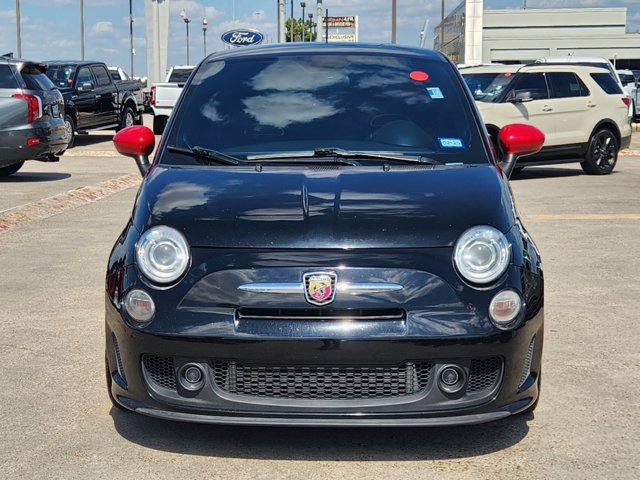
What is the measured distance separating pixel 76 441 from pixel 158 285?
812mm

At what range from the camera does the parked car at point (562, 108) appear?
1627cm

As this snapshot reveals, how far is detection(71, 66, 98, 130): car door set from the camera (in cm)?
2336

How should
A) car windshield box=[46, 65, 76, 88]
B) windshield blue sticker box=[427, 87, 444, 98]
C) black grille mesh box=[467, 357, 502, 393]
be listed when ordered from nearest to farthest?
black grille mesh box=[467, 357, 502, 393]
windshield blue sticker box=[427, 87, 444, 98]
car windshield box=[46, 65, 76, 88]

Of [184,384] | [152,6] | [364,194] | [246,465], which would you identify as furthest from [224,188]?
[152,6]

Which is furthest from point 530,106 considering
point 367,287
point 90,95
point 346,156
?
point 367,287

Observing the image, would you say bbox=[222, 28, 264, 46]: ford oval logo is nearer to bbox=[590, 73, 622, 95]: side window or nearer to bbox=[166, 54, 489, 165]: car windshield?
bbox=[590, 73, 622, 95]: side window

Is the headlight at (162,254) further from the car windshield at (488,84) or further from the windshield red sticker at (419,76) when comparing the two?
the car windshield at (488,84)

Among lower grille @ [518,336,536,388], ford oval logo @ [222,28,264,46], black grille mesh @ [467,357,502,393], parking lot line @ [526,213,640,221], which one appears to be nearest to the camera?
black grille mesh @ [467,357,502,393]

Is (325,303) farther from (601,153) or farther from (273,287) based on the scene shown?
(601,153)

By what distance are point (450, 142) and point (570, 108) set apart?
12297 mm

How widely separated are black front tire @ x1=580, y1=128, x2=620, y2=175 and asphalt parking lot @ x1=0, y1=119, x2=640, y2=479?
792 cm

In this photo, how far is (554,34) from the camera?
82625 mm

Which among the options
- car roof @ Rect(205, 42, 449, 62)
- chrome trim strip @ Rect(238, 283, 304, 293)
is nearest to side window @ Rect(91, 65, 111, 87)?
car roof @ Rect(205, 42, 449, 62)

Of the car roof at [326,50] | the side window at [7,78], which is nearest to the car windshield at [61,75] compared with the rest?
the side window at [7,78]
